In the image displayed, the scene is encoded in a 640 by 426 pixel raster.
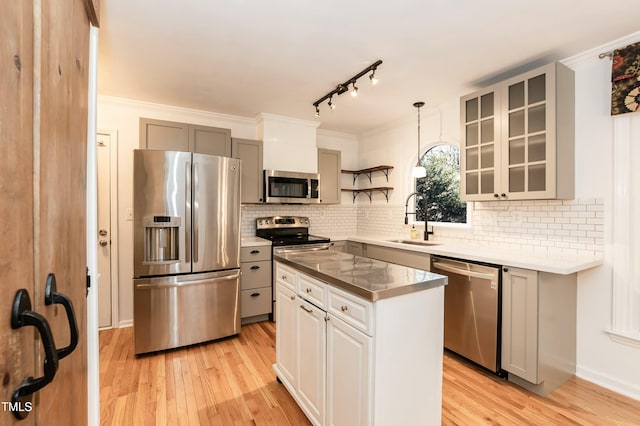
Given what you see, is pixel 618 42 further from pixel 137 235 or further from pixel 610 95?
pixel 137 235

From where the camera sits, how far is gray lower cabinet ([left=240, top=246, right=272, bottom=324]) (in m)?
3.42

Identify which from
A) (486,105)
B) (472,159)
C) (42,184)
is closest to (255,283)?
(472,159)

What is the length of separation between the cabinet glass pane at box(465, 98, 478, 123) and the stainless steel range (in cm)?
213

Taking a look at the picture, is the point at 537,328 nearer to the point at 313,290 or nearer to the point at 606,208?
the point at 606,208

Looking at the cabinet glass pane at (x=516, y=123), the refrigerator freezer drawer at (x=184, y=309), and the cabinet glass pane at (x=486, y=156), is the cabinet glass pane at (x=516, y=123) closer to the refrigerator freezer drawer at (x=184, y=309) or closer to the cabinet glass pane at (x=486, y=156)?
the cabinet glass pane at (x=486, y=156)

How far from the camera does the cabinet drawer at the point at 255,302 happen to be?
3408 mm

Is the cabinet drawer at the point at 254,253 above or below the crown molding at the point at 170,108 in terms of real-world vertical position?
below

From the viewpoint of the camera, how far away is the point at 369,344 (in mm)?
1355

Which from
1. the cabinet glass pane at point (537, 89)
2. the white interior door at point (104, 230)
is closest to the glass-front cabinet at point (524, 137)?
the cabinet glass pane at point (537, 89)

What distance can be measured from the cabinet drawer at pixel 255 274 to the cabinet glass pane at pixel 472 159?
7.96 feet

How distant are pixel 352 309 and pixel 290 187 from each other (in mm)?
2723

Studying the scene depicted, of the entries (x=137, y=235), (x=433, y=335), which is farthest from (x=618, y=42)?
(x=137, y=235)

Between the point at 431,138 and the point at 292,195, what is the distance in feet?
6.30

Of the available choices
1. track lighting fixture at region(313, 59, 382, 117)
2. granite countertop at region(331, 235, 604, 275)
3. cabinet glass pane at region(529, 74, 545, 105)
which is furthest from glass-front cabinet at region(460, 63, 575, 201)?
track lighting fixture at region(313, 59, 382, 117)
